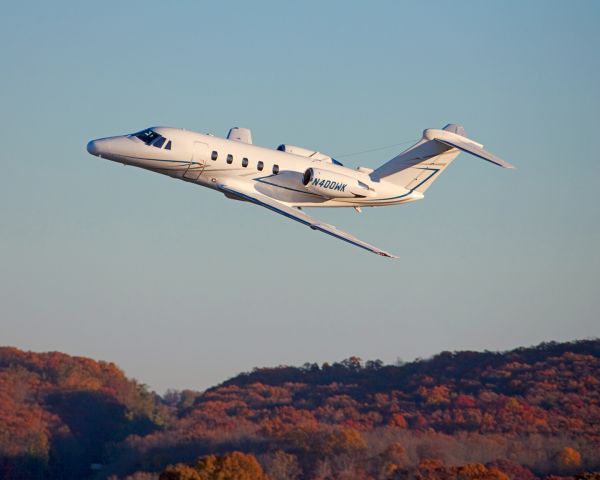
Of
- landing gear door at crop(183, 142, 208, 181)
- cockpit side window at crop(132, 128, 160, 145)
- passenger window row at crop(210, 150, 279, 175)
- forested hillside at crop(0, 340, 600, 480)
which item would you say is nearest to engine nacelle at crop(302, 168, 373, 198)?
passenger window row at crop(210, 150, 279, 175)

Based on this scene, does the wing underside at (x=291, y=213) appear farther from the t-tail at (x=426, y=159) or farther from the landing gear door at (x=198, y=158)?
the t-tail at (x=426, y=159)

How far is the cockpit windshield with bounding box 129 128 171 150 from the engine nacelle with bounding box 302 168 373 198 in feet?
21.1

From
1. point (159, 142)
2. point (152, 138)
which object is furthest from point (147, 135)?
point (159, 142)

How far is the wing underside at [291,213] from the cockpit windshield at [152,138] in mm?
3112

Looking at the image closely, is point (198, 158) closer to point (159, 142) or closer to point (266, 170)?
point (159, 142)

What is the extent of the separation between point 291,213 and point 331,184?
322 centimetres

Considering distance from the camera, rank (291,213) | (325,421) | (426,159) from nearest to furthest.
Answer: (291,213), (426,159), (325,421)

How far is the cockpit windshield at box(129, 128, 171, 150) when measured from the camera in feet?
187

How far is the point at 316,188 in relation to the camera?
58688mm

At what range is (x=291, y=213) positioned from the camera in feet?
186

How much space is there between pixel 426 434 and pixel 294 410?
1790 centimetres

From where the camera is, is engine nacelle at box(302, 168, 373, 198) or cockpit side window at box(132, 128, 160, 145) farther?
engine nacelle at box(302, 168, 373, 198)

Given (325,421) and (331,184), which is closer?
(331,184)

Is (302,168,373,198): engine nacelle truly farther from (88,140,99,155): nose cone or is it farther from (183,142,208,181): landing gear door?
(88,140,99,155): nose cone
